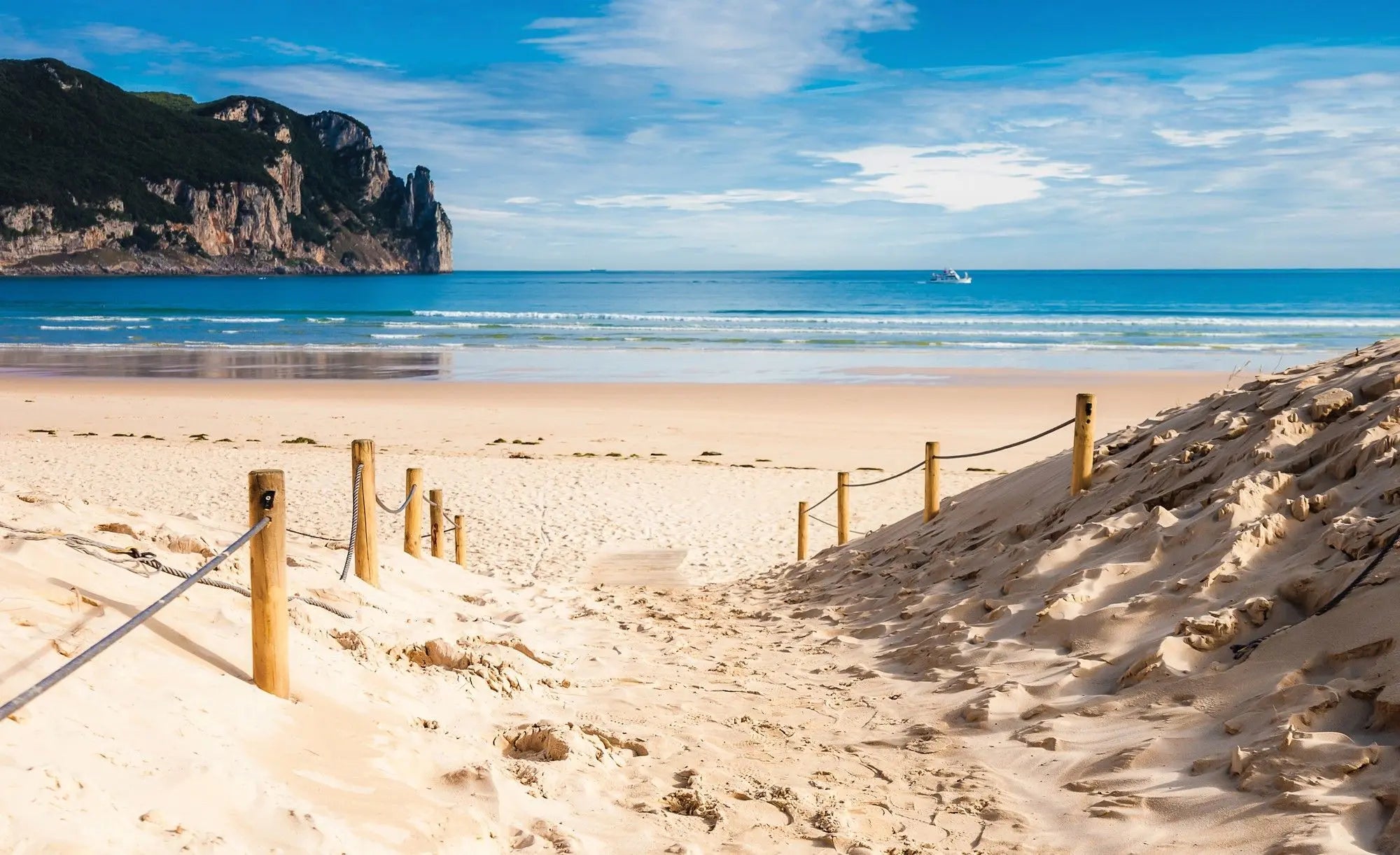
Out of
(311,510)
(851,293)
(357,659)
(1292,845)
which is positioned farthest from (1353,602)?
(851,293)

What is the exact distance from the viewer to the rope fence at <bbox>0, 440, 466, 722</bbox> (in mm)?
3055

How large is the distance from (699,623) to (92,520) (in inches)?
152

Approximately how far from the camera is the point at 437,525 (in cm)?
926

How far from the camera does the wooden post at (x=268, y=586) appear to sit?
12.5ft

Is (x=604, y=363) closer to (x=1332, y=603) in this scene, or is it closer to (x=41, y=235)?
(x=1332, y=603)

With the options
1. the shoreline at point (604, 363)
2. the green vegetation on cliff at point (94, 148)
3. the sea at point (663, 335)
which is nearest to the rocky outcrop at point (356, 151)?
the green vegetation on cliff at point (94, 148)

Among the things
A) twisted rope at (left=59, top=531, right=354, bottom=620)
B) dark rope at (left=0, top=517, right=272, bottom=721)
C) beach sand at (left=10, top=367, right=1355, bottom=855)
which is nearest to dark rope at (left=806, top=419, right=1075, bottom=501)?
beach sand at (left=10, top=367, right=1355, bottom=855)

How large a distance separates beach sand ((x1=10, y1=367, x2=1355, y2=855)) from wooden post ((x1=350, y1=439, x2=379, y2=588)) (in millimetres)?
184

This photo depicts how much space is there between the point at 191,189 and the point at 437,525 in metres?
137

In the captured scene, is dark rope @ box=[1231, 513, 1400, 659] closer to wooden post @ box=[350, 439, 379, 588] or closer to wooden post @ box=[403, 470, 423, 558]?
wooden post @ box=[350, 439, 379, 588]

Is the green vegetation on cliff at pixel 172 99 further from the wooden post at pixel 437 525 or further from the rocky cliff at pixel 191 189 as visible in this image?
the wooden post at pixel 437 525

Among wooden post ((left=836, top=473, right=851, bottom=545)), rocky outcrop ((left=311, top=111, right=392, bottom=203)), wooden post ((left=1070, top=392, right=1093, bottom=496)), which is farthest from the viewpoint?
rocky outcrop ((left=311, top=111, right=392, bottom=203))

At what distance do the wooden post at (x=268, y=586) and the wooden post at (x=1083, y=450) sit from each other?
5.11 m

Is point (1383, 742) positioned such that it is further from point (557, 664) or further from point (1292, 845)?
point (557, 664)
